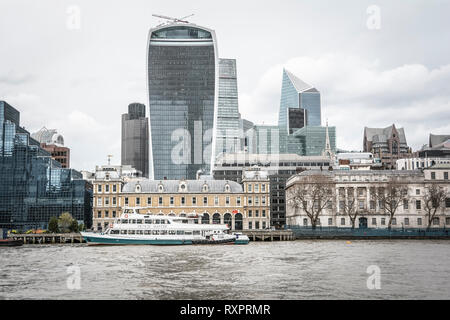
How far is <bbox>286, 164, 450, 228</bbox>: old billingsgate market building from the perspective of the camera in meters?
122

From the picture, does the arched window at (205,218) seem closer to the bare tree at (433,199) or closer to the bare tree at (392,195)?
the bare tree at (392,195)

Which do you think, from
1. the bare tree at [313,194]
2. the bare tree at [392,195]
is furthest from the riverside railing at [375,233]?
the bare tree at [392,195]

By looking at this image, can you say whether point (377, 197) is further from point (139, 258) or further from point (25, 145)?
point (25, 145)

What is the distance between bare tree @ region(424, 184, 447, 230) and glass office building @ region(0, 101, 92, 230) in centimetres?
9112

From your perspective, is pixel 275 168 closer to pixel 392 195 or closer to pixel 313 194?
pixel 313 194

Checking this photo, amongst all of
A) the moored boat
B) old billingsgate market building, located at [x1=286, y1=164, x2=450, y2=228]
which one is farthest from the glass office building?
old billingsgate market building, located at [x1=286, y1=164, x2=450, y2=228]

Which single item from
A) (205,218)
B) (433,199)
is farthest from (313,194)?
(205,218)

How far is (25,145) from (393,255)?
110701 millimetres

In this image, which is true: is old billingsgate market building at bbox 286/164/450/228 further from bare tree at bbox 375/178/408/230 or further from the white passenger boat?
the white passenger boat

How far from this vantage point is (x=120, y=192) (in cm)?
13150

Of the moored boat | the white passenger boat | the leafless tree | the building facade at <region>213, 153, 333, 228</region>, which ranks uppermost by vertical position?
the building facade at <region>213, 153, 333, 228</region>

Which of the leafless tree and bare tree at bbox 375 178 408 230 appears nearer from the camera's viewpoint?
bare tree at bbox 375 178 408 230
